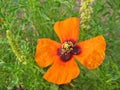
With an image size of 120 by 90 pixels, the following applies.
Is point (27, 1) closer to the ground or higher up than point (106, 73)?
higher up

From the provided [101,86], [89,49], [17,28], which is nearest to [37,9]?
[17,28]

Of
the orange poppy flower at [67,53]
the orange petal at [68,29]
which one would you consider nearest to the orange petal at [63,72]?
the orange poppy flower at [67,53]

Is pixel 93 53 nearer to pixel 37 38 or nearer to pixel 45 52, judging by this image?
pixel 45 52

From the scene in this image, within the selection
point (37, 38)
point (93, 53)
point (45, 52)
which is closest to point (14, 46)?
point (45, 52)

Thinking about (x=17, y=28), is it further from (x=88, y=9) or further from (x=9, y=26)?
(x=88, y=9)

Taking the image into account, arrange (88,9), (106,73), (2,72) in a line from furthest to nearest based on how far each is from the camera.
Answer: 1. (2,72)
2. (106,73)
3. (88,9)

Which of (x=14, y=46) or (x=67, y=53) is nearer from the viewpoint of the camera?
(x=14, y=46)

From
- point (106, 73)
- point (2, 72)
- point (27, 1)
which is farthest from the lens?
point (2, 72)

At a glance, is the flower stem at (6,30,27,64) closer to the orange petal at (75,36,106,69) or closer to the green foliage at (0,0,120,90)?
the green foliage at (0,0,120,90)
